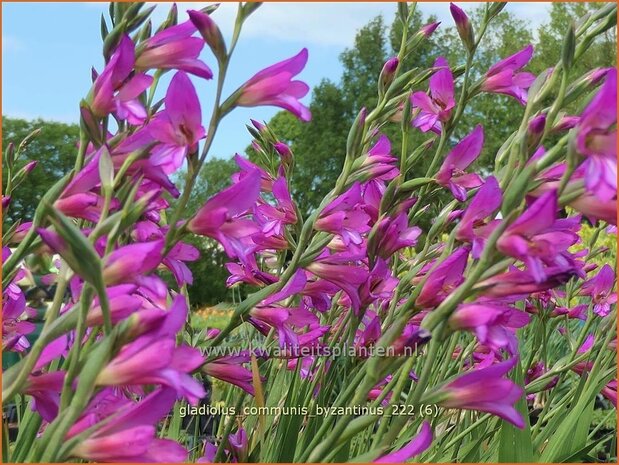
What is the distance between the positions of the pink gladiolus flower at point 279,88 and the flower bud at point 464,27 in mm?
677

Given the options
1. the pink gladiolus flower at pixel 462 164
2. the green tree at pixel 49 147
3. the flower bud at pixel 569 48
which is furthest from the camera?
the green tree at pixel 49 147

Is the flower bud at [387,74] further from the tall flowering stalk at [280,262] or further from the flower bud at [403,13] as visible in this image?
the flower bud at [403,13]

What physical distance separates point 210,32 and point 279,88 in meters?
0.15

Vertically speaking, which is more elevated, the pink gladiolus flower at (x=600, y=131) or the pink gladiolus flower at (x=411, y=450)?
the pink gladiolus flower at (x=600, y=131)

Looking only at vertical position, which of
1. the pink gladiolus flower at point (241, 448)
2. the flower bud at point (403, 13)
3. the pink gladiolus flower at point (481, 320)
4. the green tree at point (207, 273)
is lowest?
the green tree at point (207, 273)

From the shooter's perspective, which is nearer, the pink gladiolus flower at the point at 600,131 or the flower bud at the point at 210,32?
the pink gladiolus flower at the point at 600,131

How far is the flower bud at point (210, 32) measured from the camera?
2.75 feet

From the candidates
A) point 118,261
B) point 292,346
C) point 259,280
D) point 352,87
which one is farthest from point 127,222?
point 352,87

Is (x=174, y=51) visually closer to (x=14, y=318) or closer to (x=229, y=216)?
(x=229, y=216)

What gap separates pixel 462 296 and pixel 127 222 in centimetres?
37

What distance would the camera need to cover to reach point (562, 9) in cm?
2166

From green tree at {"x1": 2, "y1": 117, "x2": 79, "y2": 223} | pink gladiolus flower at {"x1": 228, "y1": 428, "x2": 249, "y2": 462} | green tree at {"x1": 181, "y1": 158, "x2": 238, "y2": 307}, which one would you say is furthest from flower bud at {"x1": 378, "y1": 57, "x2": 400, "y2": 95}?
green tree at {"x1": 2, "y1": 117, "x2": 79, "y2": 223}

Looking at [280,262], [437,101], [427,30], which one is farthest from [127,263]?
[427,30]

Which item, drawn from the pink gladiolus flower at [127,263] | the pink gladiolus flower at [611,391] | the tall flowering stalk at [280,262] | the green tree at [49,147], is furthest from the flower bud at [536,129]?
the green tree at [49,147]
